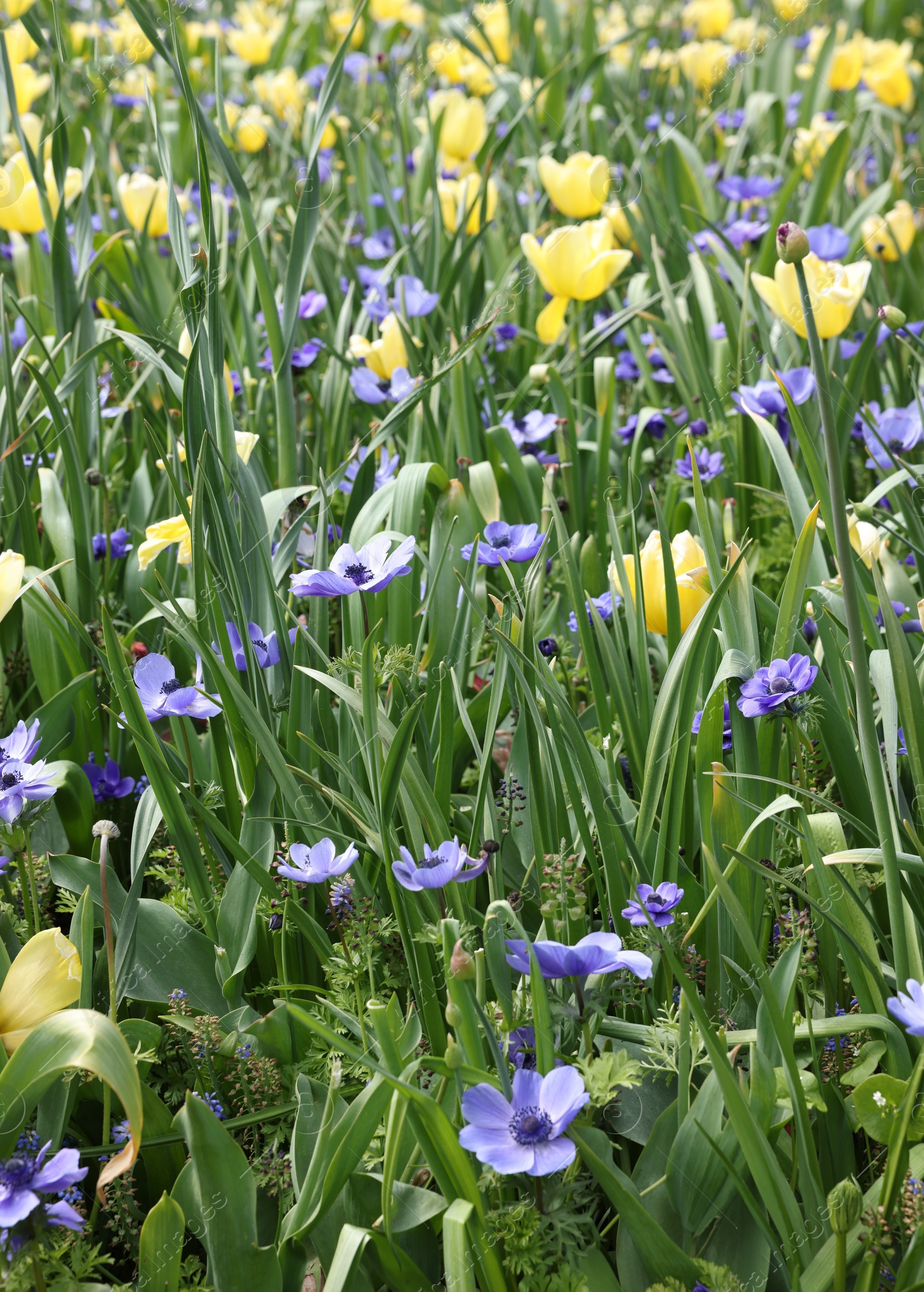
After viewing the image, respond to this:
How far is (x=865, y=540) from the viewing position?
1.10m

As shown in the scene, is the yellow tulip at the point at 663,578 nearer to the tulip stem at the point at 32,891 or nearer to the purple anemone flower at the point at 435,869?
the purple anemone flower at the point at 435,869

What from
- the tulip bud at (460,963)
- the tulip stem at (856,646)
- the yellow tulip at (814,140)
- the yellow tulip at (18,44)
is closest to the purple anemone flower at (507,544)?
the tulip stem at (856,646)

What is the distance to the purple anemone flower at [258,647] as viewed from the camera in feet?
3.37

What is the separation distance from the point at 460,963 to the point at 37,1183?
31cm

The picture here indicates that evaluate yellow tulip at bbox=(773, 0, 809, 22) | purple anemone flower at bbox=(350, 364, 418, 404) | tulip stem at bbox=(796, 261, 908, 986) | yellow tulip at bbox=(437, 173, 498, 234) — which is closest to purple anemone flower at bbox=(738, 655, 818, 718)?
tulip stem at bbox=(796, 261, 908, 986)

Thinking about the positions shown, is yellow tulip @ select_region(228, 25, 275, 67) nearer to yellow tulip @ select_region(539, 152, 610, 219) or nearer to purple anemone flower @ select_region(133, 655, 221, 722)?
yellow tulip @ select_region(539, 152, 610, 219)

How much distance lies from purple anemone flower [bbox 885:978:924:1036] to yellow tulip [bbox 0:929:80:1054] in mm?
616

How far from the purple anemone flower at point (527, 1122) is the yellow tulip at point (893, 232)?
188cm

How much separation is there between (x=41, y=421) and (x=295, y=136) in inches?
74.7

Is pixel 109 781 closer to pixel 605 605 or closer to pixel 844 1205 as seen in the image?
pixel 605 605

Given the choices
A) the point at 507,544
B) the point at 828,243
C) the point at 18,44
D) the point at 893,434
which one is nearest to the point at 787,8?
the point at 828,243

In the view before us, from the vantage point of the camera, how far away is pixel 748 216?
8.70 feet

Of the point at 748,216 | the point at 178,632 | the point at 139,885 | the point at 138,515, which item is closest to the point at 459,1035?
the point at 139,885

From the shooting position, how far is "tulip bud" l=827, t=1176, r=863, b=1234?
64 centimetres
